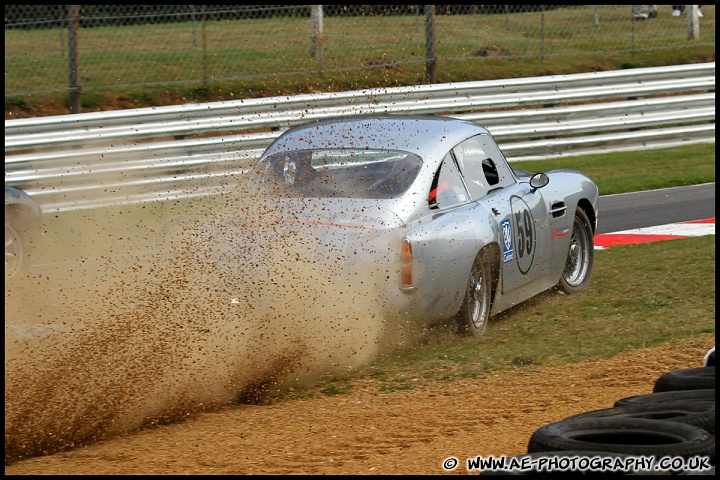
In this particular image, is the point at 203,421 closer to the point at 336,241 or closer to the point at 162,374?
the point at 162,374

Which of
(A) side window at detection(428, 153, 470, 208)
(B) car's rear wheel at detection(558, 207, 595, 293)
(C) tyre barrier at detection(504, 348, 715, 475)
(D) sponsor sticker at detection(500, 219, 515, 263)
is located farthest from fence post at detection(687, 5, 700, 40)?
(C) tyre barrier at detection(504, 348, 715, 475)

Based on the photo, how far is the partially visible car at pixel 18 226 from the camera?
1008 centimetres

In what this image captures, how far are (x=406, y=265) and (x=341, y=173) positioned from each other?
0.91 metres

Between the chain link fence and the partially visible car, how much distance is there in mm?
4304

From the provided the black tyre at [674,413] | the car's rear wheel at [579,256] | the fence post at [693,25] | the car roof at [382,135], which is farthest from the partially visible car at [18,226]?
the fence post at [693,25]

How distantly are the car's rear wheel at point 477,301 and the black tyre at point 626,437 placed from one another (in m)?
2.95

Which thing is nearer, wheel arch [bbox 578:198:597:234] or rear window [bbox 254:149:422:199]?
rear window [bbox 254:149:422:199]

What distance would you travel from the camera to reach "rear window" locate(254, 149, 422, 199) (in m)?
7.16

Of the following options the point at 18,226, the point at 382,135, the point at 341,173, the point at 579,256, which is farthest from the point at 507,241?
the point at 18,226

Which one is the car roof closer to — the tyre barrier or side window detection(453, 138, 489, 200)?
side window detection(453, 138, 489, 200)

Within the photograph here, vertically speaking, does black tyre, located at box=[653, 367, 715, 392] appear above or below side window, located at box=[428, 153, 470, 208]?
below

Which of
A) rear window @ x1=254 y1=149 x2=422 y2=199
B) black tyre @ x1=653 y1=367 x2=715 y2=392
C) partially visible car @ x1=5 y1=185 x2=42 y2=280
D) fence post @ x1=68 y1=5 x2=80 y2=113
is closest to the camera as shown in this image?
black tyre @ x1=653 y1=367 x2=715 y2=392

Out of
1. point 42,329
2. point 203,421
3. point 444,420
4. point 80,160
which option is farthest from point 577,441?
point 80,160

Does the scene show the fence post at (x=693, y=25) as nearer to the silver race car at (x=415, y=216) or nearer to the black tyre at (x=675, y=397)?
the silver race car at (x=415, y=216)
